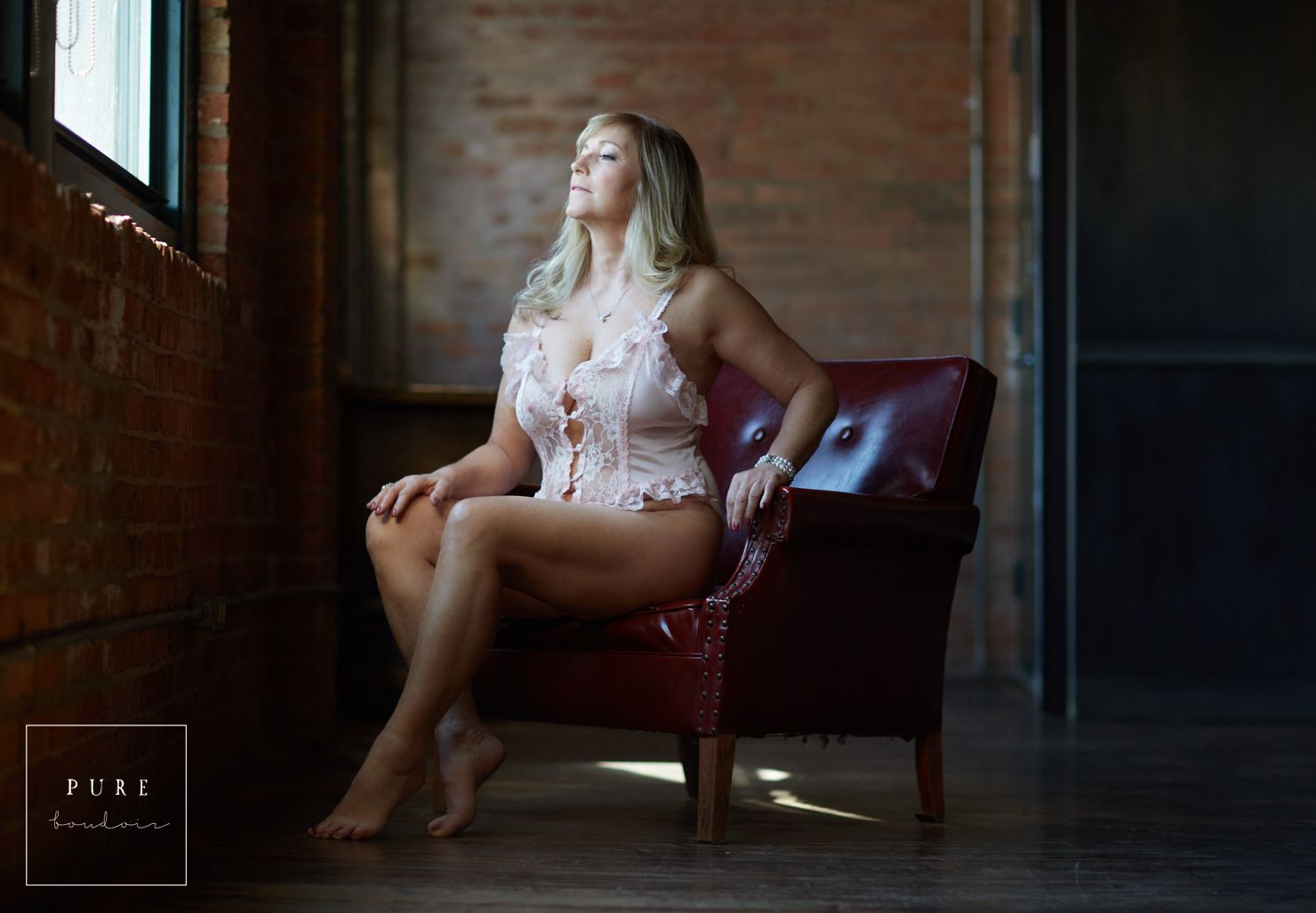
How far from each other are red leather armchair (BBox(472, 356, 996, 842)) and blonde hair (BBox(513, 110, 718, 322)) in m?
0.51

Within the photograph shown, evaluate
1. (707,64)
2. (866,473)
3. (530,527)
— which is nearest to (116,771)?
(530,527)

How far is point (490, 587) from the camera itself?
2439mm

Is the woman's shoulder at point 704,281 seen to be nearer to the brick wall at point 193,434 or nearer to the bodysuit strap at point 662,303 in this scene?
the bodysuit strap at point 662,303

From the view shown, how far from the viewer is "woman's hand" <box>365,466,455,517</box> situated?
103 inches

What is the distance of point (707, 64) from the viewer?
18.7 feet

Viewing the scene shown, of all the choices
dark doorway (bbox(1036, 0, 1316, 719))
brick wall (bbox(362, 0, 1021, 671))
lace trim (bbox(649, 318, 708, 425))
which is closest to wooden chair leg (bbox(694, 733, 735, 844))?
lace trim (bbox(649, 318, 708, 425))

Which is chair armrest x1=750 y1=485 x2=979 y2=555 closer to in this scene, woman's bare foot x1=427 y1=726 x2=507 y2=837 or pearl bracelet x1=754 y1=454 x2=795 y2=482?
pearl bracelet x1=754 y1=454 x2=795 y2=482

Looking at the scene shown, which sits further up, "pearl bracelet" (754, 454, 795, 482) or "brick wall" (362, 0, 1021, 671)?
"brick wall" (362, 0, 1021, 671)

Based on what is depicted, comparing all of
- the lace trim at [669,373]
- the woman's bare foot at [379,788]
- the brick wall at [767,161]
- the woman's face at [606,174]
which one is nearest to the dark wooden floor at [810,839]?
the woman's bare foot at [379,788]

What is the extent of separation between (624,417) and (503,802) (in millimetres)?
896

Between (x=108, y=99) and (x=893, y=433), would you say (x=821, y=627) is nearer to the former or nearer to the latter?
(x=893, y=433)

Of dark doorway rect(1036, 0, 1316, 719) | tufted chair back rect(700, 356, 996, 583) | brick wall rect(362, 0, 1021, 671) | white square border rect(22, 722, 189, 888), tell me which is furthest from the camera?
brick wall rect(362, 0, 1021, 671)

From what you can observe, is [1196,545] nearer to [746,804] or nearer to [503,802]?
[746,804]

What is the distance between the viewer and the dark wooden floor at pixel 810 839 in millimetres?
2150
